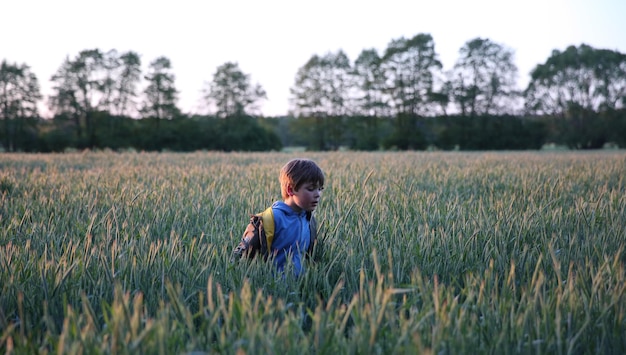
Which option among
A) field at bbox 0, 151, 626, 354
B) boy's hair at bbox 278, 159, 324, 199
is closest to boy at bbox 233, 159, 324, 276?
boy's hair at bbox 278, 159, 324, 199

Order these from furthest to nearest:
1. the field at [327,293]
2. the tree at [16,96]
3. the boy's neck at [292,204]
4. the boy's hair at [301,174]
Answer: the tree at [16,96], the boy's neck at [292,204], the boy's hair at [301,174], the field at [327,293]

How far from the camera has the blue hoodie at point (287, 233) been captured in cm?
247

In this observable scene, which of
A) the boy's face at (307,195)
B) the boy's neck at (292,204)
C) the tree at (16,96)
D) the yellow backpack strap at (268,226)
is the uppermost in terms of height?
the tree at (16,96)

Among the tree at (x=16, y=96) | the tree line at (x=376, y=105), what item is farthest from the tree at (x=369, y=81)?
the tree at (x=16, y=96)

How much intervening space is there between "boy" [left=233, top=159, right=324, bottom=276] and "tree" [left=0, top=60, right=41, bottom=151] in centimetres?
3436

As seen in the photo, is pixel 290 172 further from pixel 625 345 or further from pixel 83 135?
pixel 83 135

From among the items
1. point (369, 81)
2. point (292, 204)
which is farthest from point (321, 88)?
point (292, 204)

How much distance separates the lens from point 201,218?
359 centimetres

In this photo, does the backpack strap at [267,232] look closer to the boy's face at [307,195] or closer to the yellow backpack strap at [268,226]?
the yellow backpack strap at [268,226]

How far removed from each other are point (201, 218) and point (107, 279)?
169cm

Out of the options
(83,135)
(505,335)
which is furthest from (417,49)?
(505,335)

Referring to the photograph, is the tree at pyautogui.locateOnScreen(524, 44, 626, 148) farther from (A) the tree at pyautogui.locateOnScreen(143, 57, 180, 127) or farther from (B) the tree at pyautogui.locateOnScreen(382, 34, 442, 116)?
(A) the tree at pyautogui.locateOnScreen(143, 57, 180, 127)

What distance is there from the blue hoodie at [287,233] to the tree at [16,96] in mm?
34365

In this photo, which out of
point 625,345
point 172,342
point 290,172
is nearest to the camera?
point 172,342
